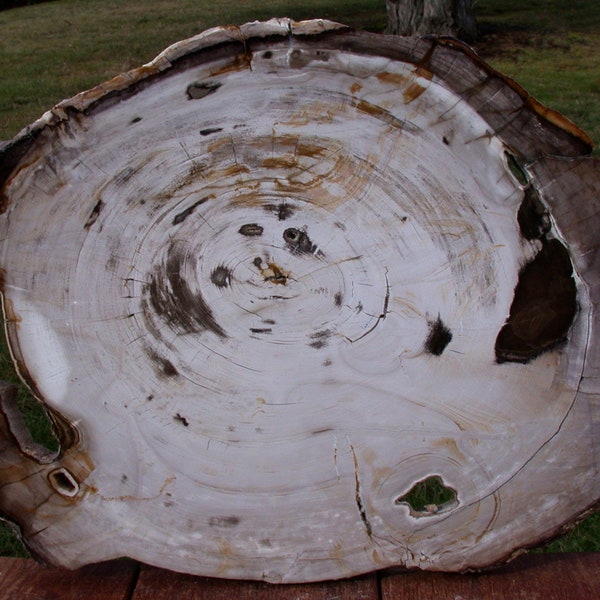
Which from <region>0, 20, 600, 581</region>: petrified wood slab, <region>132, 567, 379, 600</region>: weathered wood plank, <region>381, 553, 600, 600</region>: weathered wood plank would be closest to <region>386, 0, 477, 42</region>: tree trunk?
<region>0, 20, 600, 581</region>: petrified wood slab

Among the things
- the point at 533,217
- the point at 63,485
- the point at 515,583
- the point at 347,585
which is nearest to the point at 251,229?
the point at 533,217

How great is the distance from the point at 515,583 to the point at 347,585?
37 centimetres

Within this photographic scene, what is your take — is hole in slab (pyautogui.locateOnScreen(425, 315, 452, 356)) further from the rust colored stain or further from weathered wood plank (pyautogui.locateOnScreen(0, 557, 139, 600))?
weathered wood plank (pyautogui.locateOnScreen(0, 557, 139, 600))

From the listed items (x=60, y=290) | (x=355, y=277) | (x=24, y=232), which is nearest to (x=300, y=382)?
(x=355, y=277)

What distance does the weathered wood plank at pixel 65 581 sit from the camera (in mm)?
1679

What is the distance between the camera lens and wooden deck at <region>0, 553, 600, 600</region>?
1.65 m

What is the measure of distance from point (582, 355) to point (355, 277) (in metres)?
0.48

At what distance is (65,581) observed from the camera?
1713mm

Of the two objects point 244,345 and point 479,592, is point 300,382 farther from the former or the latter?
point 479,592

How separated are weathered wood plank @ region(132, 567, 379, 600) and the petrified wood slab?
39 millimetres

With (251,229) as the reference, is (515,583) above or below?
below

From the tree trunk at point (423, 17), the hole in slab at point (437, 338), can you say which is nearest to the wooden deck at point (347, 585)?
the hole in slab at point (437, 338)

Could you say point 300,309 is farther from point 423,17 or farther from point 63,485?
point 423,17

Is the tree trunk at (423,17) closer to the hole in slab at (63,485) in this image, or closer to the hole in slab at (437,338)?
the hole in slab at (437,338)
